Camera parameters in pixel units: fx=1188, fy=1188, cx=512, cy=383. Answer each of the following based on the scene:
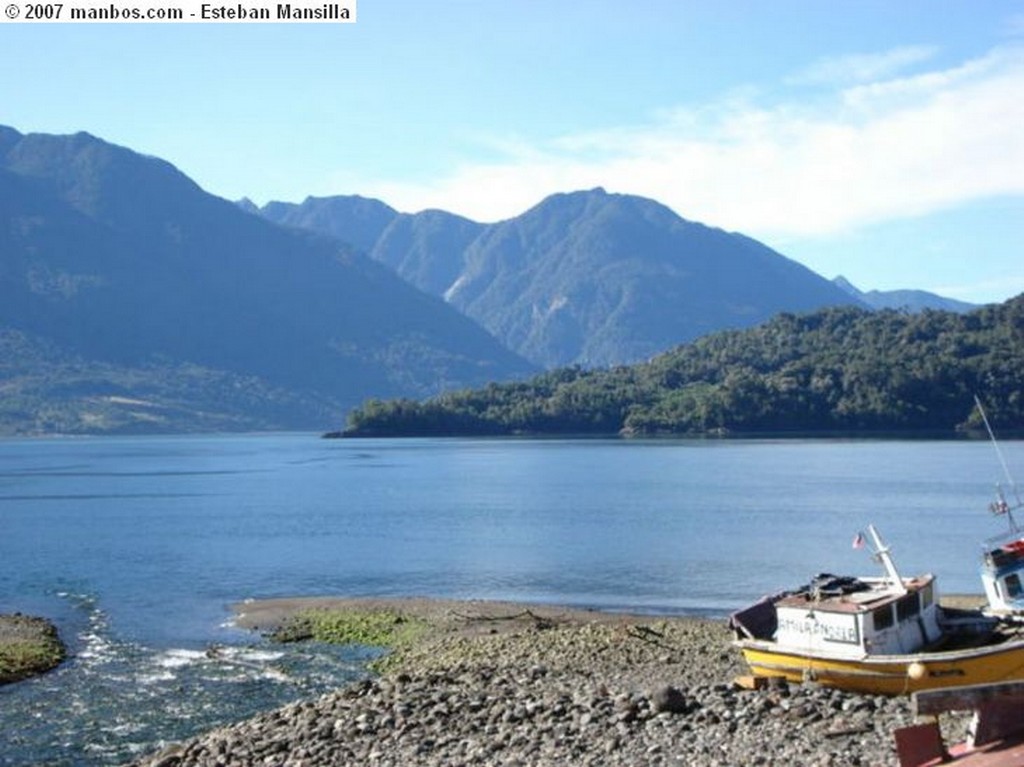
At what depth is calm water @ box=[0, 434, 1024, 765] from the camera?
3541cm

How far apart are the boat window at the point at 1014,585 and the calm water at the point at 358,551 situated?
60.7 feet

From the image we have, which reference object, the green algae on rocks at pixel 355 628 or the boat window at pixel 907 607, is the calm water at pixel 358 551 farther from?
the boat window at pixel 907 607

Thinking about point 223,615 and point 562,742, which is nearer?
point 562,742

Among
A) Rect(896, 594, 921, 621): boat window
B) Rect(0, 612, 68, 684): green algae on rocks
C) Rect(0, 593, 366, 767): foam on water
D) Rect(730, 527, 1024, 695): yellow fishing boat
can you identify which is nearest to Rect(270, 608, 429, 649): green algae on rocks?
Rect(0, 593, 366, 767): foam on water

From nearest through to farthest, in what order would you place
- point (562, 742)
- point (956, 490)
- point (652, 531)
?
point (562, 742) → point (652, 531) → point (956, 490)

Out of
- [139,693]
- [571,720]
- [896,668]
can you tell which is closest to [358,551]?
[139,693]

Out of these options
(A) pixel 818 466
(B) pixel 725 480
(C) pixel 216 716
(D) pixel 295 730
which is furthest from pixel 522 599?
(A) pixel 818 466

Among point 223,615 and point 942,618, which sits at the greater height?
point 942,618

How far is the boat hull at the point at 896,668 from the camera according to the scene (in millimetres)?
26516

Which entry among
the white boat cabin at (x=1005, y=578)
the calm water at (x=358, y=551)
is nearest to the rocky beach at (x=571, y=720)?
the calm water at (x=358, y=551)

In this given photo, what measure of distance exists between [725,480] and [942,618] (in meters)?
92.6

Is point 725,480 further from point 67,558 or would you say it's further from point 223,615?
point 223,615

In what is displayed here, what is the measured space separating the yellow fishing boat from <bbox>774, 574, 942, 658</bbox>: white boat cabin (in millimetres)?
24

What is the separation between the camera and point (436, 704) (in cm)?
2816
